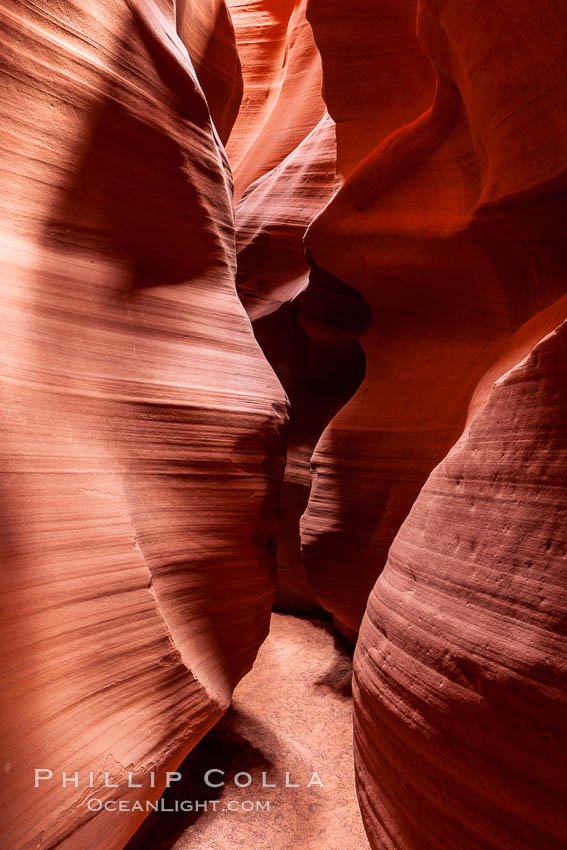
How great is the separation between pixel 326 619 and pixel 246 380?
11.0 feet

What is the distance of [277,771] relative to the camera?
3.28m

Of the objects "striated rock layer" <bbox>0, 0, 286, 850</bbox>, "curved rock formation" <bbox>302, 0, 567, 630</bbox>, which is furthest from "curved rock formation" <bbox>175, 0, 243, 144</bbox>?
"striated rock layer" <bbox>0, 0, 286, 850</bbox>

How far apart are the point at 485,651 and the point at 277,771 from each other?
2.44 metres

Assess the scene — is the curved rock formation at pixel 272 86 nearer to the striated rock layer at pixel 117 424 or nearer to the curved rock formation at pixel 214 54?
the curved rock formation at pixel 214 54

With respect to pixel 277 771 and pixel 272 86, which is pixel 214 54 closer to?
pixel 272 86

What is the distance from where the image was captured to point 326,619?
5523 mm

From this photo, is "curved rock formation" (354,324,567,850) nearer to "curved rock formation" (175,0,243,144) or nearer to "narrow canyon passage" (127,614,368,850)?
"narrow canyon passage" (127,614,368,850)

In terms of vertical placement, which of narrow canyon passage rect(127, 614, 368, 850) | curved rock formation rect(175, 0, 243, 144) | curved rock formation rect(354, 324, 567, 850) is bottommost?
narrow canyon passage rect(127, 614, 368, 850)

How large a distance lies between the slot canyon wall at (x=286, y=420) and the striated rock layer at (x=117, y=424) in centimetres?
1

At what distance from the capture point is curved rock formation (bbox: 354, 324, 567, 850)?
1233mm

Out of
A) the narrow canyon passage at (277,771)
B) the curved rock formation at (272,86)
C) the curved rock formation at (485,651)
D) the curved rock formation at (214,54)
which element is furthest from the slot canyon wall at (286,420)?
the curved rock formation at (272,86)

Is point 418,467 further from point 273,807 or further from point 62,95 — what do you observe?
point 62,95

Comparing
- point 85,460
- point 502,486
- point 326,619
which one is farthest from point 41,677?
point 326,619

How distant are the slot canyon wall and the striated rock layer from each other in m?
0.01
